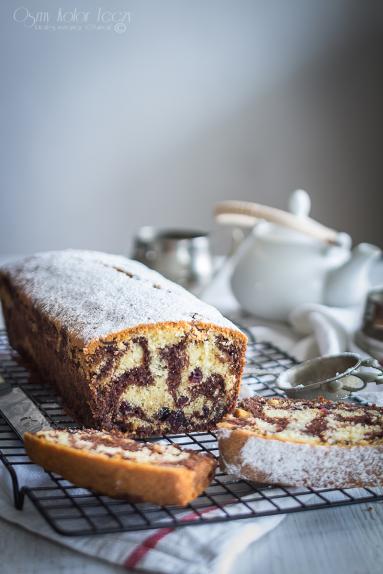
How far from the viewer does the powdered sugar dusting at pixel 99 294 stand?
6.78ft

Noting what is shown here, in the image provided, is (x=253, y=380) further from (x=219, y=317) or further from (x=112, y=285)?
(x=112, y=285)

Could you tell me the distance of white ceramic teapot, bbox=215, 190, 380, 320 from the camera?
312cm

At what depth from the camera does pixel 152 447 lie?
5.74 ft

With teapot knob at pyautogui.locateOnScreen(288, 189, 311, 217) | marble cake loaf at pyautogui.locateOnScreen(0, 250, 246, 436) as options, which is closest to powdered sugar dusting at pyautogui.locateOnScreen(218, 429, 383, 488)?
marble cake loaf at pyautogui.locateOnScreen(0, 250, 246, 436)

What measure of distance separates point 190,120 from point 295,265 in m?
3.31

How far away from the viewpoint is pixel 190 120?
20.1 ft

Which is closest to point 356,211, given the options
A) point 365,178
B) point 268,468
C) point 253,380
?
point 365,178

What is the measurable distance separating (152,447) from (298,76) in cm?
498

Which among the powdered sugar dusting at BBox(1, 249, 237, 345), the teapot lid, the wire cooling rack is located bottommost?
the wire cooling rack

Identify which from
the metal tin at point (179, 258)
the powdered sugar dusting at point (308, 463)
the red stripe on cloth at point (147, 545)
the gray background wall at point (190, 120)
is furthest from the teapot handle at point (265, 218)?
the gray background wall at point (190, 120)

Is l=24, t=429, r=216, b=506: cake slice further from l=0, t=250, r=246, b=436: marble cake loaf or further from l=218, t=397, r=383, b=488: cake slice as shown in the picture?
l=0, t=250, r=246, b=436: marble cake loaf

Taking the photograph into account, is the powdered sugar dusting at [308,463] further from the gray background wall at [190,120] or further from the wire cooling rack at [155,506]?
the gray background wall at [190,120]

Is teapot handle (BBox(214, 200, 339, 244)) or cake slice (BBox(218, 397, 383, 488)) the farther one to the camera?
teapot handle (BBox(214, 200, 339, 244))

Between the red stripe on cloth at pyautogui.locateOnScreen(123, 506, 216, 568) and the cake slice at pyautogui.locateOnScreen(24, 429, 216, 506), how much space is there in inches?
1.5
